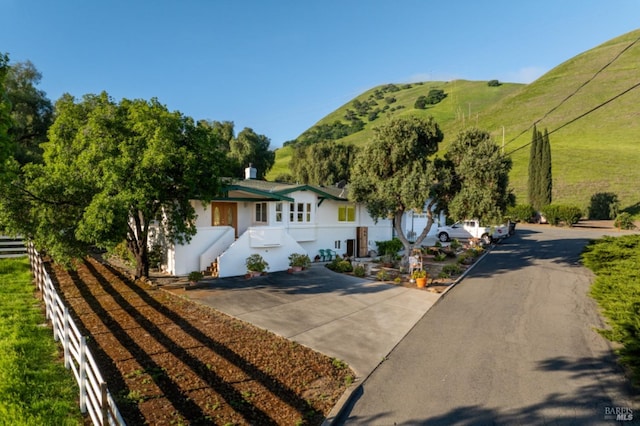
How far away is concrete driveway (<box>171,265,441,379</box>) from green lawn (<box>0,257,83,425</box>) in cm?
451

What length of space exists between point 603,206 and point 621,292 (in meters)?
49.1

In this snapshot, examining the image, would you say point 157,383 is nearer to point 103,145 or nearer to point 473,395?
point 473,395

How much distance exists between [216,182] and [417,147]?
34.5 feet

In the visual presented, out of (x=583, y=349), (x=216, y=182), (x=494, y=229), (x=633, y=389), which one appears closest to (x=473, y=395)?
(x=633, y=389)

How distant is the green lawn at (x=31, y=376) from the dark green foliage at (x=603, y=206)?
60.9 m

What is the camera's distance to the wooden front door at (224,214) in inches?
713

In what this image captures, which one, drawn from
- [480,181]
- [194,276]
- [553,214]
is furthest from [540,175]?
[194,276]

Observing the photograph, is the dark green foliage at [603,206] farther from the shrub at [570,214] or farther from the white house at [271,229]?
the white house at [271,229]

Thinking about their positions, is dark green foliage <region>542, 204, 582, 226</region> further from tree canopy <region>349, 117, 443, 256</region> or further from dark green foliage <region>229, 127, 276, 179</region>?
dark green foliage <region>229, 127, 276, 179</region>

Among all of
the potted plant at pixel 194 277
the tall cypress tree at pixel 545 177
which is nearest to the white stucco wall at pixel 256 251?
the potted plant at pixel 194 277

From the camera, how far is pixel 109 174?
10.8m

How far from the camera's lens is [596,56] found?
337ft

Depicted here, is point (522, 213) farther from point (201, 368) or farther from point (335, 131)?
point (335, 131)

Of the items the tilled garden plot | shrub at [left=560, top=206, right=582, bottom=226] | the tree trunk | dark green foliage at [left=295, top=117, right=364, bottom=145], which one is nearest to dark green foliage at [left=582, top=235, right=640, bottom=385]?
the tilled garden plot
